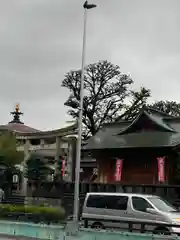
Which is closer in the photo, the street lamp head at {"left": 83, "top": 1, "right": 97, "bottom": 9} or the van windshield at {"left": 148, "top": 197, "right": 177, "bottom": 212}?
the van windshield at {"left": 148, "top": 197, "right": 177, "bottom": 212}

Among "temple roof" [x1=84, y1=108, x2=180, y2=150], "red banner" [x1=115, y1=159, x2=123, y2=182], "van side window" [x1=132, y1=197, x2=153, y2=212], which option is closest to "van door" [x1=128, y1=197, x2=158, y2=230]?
"van side window" [x1=132, y1=197, x2=153, y2=212]

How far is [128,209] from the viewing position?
19609 mm

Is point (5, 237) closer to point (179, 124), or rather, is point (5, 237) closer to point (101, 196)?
point (101, 196)

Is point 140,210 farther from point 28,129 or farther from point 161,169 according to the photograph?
point 28,129

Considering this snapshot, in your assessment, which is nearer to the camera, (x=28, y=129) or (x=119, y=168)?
(x=119, y=168)

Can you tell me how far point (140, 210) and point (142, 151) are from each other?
19.9 meters

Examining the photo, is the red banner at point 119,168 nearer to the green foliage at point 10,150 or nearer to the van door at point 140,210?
the green foliage at point 10,150

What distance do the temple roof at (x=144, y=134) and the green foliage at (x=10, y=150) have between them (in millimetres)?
15083

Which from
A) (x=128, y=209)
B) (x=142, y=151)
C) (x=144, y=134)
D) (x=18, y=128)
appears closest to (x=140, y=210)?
(x=128, y=209)

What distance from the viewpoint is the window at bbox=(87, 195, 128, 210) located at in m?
20.0

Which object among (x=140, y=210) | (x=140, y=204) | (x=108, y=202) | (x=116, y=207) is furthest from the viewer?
(x=108, y=202)

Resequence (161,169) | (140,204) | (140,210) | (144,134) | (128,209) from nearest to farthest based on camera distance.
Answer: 1. (140,210)
2. (140,204)
3. (128,209)
4. (161,169)
5. (144,134)

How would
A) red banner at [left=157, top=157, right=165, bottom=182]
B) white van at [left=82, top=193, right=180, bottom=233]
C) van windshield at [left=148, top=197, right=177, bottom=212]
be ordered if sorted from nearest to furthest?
white van at [left=82, top=193, right=180, bottom=233], van windshield at [left=148, top=197, right=177, bottom=212], red banner at [left=157, top=157, right=165, bottom=182]

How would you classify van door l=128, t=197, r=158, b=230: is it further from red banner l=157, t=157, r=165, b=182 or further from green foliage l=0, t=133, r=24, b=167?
green foliage l=0, t=133, r=24, b=167
